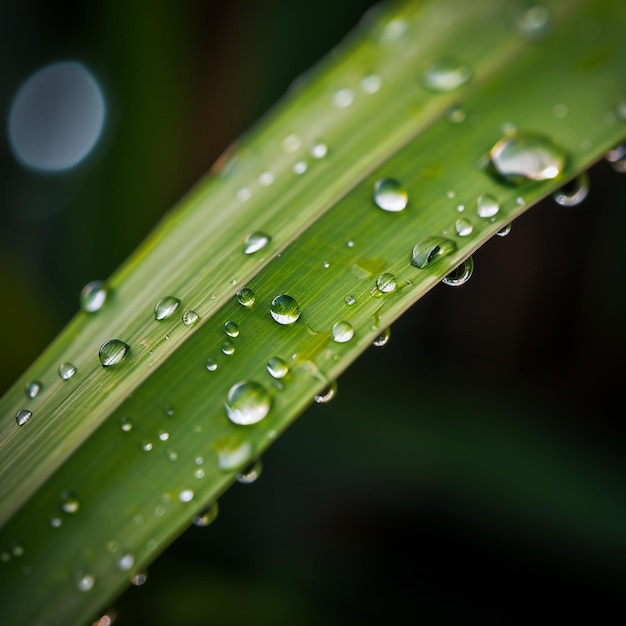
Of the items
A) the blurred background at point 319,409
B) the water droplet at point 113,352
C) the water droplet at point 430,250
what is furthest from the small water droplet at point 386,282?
the blurred background at point 319,409

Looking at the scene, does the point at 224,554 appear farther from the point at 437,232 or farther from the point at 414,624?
the point at 437,232

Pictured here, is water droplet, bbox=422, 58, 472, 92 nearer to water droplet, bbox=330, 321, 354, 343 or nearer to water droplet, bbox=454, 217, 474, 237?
water droplet, bbox=454, 217, 474, 237

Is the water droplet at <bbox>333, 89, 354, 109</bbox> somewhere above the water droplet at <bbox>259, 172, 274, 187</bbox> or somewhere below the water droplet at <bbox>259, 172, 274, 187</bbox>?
above

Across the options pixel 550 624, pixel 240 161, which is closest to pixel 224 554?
pixel 550 624

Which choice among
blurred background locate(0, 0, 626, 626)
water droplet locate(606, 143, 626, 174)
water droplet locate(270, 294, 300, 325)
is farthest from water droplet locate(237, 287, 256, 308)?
blurred background locate(0, 0, 626, 626)

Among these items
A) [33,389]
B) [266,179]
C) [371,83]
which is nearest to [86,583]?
[33,389]

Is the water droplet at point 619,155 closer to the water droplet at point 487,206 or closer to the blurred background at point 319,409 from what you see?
the water droplet at point 487,206

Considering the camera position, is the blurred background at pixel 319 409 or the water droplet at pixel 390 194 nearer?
the water droplet at pixel 390 194
